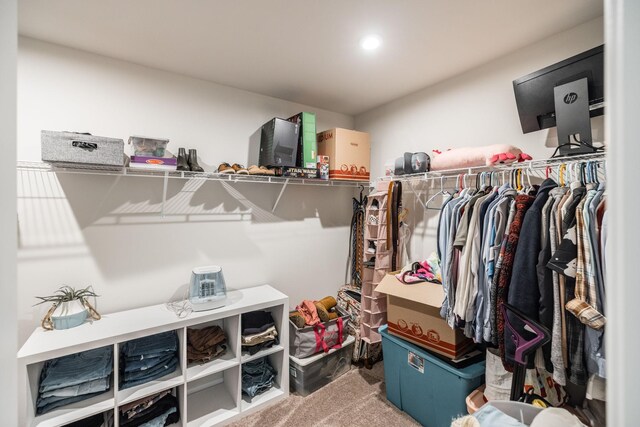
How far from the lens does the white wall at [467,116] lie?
1.68 meters

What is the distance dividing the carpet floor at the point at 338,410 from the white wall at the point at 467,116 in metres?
1.15

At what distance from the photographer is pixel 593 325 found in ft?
3.42

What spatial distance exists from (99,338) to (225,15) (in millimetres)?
1836

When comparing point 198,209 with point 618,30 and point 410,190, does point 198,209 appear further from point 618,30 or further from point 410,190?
point 618,30

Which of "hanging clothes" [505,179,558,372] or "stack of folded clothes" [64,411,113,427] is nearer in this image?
"hanging clothes" [505,179,558,372]

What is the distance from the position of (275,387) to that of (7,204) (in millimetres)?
2271

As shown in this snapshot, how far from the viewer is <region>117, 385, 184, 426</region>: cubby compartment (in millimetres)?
1654

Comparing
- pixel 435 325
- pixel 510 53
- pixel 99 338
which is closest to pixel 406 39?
pixel 510 53

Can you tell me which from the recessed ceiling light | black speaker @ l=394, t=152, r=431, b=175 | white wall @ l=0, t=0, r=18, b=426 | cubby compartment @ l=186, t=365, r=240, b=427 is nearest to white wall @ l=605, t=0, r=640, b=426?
white wall @ l=0, t=0, r=18, b=426

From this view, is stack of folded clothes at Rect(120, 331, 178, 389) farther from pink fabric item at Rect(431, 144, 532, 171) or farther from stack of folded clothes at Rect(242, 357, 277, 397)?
pink fabric item at Rect(431, 144, 532, 171)

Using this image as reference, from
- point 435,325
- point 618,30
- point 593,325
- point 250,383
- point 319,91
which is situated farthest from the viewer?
point 319,91

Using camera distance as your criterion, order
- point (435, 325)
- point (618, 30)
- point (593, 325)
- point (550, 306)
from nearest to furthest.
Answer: point (618, 30) < point (593, 325) < point (550, 306) < point (435, 325)

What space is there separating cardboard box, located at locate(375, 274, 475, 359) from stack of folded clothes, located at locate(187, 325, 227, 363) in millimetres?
1188

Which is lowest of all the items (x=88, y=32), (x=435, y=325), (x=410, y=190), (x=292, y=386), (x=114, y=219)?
(x=292, y=386)
